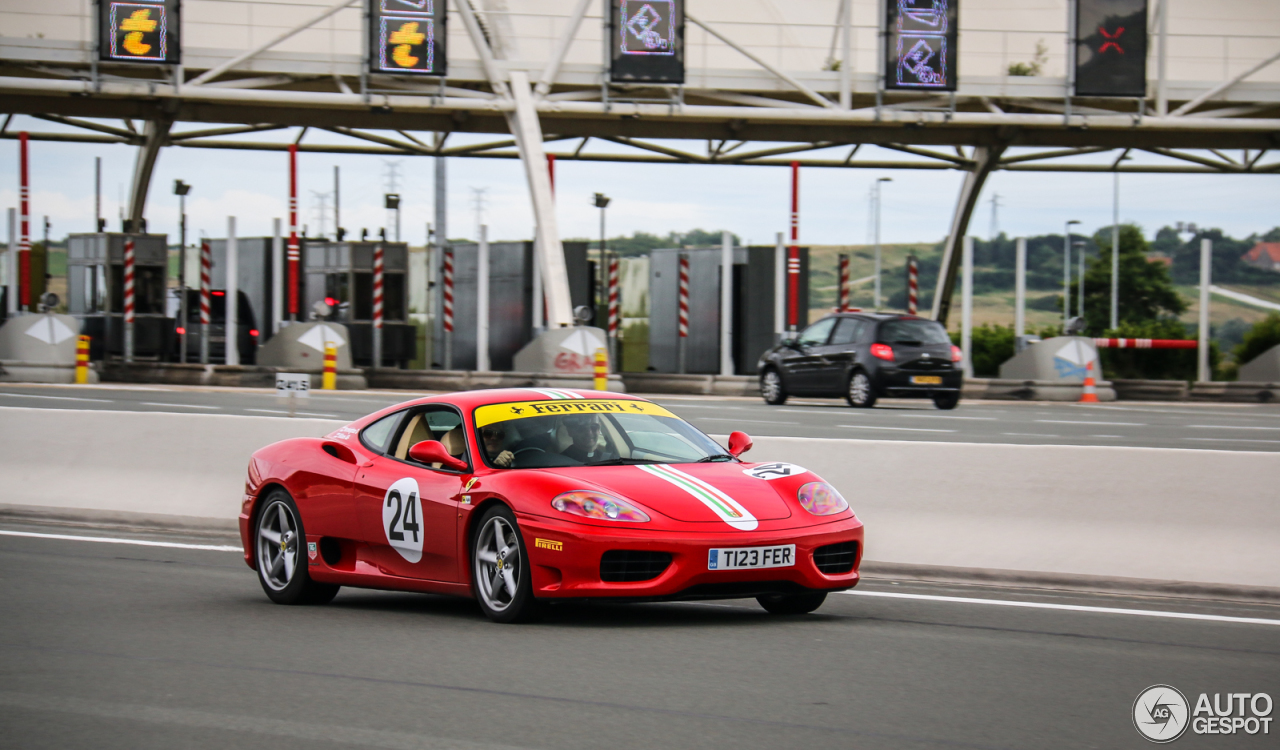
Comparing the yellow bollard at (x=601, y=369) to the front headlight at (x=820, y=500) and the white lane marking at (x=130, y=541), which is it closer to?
the white lane marking at (x=130, y=541)

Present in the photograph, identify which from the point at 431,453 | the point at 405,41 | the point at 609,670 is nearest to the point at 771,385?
the point at 405,41


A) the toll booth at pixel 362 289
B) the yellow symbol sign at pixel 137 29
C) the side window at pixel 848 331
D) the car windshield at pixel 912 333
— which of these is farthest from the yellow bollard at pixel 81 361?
the car windshield at pixel 912 333

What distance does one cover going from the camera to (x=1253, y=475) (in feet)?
28.6

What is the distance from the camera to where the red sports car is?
266 inches

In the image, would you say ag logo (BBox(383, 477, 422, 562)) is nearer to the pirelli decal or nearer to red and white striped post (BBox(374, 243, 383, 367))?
the pirelli decal

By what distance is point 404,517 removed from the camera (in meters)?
7.67

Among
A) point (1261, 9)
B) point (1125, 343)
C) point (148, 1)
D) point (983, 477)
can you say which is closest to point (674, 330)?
point (1125, 343)

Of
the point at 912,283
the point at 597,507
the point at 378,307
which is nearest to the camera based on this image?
the point at 597,507

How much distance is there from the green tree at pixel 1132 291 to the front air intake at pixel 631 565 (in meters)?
98.0

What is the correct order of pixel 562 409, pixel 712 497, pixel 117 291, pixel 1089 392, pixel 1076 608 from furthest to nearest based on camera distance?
pixel 117 291 < pixel 1089 392 < pixel 1076 608 < pixel 562 409 < pixel 712 497

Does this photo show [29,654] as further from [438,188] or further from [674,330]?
[438,188]

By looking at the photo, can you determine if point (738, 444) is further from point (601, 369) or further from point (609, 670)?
point (601, 369)

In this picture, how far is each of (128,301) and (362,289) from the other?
18.1ft

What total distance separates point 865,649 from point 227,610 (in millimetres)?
3469
